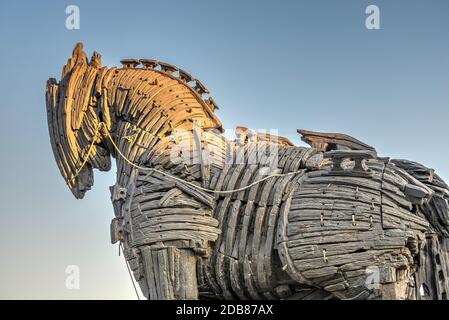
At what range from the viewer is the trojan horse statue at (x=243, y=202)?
6.36 metres

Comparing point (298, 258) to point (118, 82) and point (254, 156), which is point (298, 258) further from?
point (118, 82)

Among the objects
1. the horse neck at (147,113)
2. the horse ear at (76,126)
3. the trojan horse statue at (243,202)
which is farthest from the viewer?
the horse ear at (76,126)

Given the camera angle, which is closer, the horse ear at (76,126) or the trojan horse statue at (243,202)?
the trojan horse statue at (243,202)

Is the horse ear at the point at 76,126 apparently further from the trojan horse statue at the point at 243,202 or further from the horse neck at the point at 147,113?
the horse neck at the point at 147,113

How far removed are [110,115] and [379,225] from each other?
9.74 feet

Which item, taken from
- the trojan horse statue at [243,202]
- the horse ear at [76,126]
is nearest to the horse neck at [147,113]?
the trojan horse statue at [243,202]

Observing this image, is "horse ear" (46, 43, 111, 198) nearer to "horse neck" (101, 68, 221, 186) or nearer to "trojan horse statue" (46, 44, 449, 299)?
"trojan horse statue" (46, 44, 449, 299)

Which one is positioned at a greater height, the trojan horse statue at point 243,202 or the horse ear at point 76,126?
the horse ear at point 76,126

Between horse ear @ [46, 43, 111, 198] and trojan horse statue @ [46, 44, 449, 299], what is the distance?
13 mm

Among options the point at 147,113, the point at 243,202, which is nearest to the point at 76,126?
the point at 147,113

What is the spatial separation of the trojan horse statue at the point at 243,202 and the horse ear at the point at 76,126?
0.01 metres

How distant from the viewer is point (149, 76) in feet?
25.8

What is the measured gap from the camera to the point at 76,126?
770 cm

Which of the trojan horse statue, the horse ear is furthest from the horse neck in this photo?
the horse ear
